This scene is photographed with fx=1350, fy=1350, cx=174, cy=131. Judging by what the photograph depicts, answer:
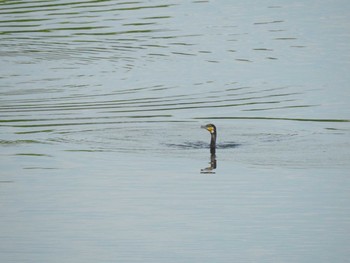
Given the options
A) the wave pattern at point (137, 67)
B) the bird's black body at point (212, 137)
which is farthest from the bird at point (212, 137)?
the wave pattern at point (137, 67)

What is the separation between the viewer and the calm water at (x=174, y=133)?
15828 mm

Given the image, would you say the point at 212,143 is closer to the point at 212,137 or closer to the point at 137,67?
the point at 212,137

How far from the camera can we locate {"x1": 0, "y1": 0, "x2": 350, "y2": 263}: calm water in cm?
1583

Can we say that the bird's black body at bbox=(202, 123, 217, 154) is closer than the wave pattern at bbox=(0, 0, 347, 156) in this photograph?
Yes

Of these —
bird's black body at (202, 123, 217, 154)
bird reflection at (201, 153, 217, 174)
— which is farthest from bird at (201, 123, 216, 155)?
bird reflection at (201, 153, 217, 174)

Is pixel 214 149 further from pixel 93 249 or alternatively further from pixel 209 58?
pixel 209 58

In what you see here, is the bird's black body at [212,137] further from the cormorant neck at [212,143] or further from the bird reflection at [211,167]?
the bird reflection at [211,167]

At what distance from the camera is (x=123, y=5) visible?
38531 millimetres

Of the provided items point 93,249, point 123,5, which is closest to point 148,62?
point 123,5

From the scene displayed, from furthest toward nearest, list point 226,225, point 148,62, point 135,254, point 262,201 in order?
point 148,62 → point 262,201 → point 226,225 → point 135,254

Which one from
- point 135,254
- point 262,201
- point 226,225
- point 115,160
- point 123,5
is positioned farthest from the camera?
point 123,5

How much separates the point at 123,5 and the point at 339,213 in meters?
22.5

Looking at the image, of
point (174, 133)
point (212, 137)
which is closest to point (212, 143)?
point (212, 137)

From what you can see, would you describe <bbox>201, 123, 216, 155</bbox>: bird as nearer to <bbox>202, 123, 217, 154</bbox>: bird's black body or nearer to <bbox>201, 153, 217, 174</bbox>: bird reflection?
<bbox>202, 123, 217, 154</bbox>: bird's black body
